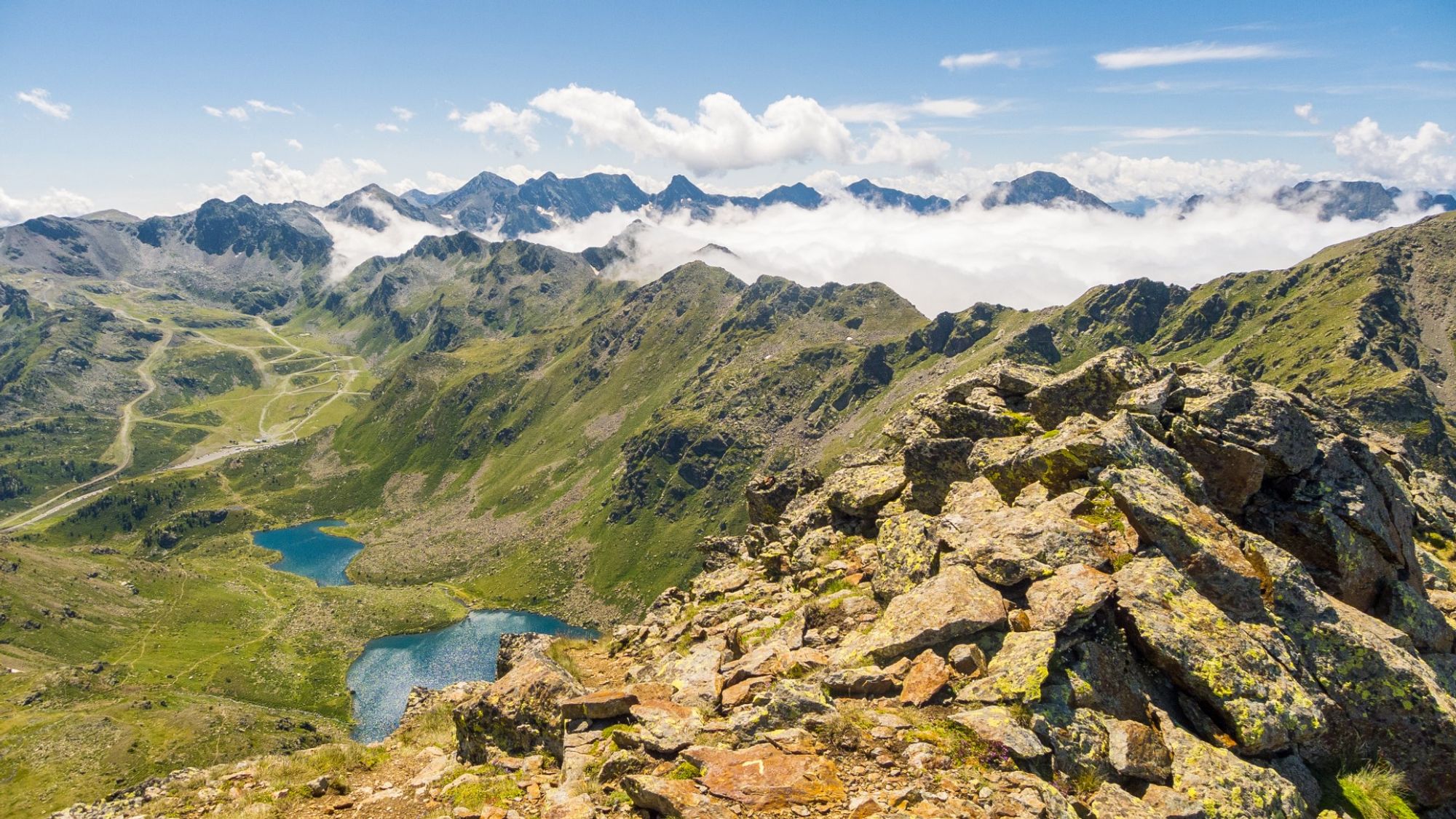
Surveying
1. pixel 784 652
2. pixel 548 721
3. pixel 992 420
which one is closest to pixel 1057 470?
pixel 992 420

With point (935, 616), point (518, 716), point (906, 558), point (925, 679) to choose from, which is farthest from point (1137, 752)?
point (518, 716)

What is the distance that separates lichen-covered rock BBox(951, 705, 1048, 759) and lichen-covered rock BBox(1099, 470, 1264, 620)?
377 inches

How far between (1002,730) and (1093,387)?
964 inches

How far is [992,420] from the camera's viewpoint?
36156 mm

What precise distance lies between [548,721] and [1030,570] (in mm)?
16361

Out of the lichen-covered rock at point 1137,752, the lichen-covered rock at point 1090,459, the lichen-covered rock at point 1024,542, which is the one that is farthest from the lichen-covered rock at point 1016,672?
the lichen-covered rock at point 1090,459

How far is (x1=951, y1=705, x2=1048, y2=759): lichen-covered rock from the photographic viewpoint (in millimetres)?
14930

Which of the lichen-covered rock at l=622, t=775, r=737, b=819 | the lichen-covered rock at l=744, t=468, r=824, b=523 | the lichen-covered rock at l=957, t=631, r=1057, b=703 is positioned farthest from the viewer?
the lichen-covered rock at l=744, t=468, r=824, b=523

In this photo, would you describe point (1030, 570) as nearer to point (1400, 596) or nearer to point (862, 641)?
point (862, 641)

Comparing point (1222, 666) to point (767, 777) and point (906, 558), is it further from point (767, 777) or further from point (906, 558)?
point (767, 777)

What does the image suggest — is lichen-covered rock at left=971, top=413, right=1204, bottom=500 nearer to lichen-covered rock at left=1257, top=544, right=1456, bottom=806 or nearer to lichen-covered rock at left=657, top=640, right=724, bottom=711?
lichen-covered rock at left=1257, top=544, right=1456, bottom=806

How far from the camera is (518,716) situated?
2208 centimetres

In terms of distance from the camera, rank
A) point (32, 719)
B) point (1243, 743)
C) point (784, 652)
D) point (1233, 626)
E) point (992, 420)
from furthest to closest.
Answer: point (32, 719), point (992, 420), point (784, 652), point (1233, 626), point (1243, 743)

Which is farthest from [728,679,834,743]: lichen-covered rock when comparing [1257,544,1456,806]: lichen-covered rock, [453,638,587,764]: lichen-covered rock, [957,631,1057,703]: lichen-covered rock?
[1257,544,1456,806]: lichen-covered rock
